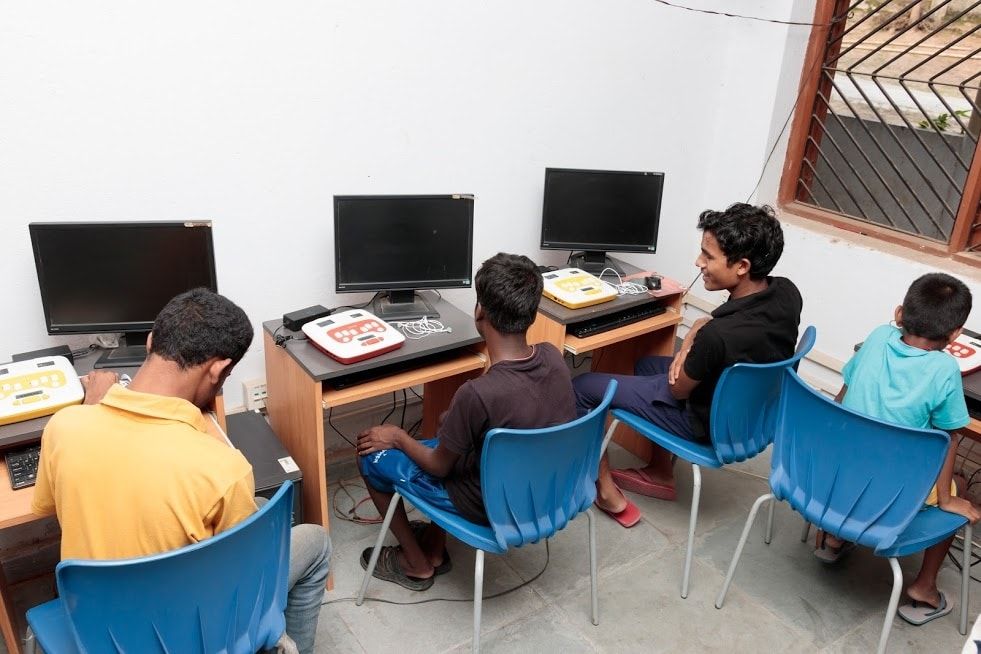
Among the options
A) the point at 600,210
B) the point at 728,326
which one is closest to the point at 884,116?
the point at 600,210

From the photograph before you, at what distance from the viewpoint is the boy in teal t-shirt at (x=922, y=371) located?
212 centimetres

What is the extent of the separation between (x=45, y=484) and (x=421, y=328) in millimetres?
1321

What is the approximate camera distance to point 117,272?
229cm

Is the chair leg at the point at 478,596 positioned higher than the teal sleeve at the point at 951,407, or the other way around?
A: the teal sleeve at the point at 951,407

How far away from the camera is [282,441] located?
2682 mm

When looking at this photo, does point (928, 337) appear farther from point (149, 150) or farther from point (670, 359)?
point (149, 150)

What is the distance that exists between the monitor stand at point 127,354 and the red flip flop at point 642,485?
5.89ft

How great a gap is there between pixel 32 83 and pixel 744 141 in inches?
118

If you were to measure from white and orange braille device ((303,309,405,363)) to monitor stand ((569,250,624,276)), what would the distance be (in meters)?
1.06

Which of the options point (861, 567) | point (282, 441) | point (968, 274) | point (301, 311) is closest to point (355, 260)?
point (301, 311)

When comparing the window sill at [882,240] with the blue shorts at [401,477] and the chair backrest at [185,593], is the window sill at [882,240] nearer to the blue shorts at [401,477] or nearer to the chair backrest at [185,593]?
the blue shorts at [401,477]

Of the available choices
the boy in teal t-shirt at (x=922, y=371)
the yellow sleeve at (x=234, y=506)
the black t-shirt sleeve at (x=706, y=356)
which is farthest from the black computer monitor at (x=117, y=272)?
the boy in teal t-shirt at (x=922, y=371)

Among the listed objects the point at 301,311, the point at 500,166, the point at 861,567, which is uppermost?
the point at 500,166

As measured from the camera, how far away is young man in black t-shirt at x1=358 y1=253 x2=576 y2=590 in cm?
193
